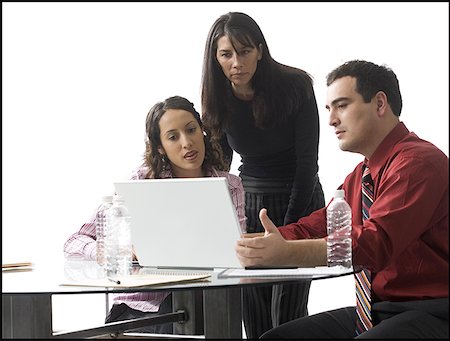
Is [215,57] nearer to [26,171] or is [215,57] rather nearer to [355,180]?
[355,180]

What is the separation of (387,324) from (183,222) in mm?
547

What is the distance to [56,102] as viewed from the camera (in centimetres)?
473

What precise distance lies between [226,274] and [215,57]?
118cm

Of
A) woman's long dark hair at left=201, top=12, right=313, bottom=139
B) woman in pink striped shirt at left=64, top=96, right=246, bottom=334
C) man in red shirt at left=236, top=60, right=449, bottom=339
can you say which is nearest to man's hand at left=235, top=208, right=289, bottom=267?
man in red shirt at left=236, top=60, right=449, bottom=339

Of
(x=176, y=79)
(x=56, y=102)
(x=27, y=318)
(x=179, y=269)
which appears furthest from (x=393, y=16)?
(x=27, y=318)

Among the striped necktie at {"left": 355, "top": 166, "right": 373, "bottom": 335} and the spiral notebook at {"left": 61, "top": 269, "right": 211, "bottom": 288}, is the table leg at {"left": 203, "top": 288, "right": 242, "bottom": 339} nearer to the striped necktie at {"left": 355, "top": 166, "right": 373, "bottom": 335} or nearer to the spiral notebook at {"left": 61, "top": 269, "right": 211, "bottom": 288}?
the spiral notebook at {"left": 61, "top": 269, "right": 211, "bottom": 288}

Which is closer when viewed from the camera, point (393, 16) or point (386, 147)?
point (386, 147)

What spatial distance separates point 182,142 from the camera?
2805mm

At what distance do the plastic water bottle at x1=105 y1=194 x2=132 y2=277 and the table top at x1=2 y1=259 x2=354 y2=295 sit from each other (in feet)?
0.12

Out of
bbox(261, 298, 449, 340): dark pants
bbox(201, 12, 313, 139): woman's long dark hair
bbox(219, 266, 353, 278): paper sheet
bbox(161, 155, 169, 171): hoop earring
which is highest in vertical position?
bbox(201, 12, 313, 139): woman's long dark hair

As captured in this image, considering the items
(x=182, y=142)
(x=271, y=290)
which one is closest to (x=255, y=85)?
(x=182, y=142)

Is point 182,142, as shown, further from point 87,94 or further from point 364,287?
point 87,94

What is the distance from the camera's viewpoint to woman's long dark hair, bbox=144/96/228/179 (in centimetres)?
286

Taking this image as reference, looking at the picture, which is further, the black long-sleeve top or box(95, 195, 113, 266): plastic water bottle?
the black long-sleeve top
